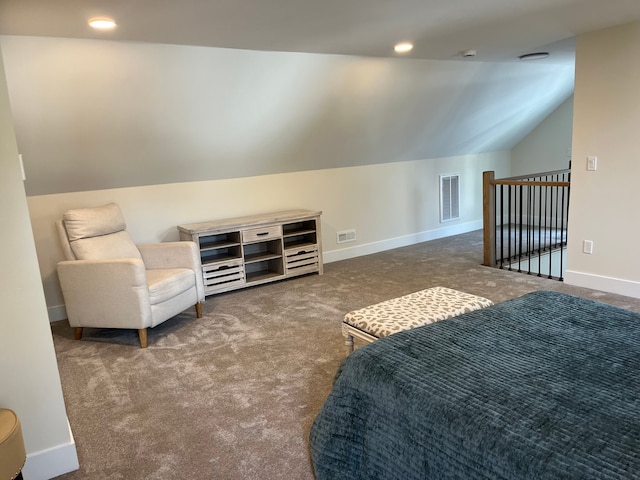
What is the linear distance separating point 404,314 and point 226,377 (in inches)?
46.2

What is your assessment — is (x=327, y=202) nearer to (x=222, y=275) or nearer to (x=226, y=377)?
(x=222, y=275)

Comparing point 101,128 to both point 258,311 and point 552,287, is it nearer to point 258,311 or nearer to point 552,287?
point 258,311

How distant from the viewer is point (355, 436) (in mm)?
1827

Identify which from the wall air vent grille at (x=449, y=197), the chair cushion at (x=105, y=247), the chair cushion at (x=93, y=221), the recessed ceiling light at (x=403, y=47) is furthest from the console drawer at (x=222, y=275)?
the wall air vent grille at (x=449, y=197)

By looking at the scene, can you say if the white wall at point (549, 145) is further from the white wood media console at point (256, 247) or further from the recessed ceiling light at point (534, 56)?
the white wood media console at point (256, 247)

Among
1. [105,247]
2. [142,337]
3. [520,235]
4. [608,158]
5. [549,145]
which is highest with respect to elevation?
[549,145]

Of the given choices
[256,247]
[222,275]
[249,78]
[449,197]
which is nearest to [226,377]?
[222,275]

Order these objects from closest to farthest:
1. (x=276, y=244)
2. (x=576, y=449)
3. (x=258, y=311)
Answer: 1. (x=576, y=449)
2. (x=258, y=311)
3. (x=276, y=244)

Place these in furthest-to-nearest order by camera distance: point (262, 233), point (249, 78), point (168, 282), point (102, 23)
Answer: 1. point (262, 233)
2. point (249, 78)
3. point (168, 282)
4. point (102, 23)

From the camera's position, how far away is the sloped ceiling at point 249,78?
9.60ft

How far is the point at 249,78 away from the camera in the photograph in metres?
3.95

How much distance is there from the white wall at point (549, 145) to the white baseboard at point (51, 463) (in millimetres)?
7043

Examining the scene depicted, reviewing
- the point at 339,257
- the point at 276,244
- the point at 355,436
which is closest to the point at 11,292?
the point at 355,436

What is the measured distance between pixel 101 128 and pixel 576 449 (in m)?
3.71
